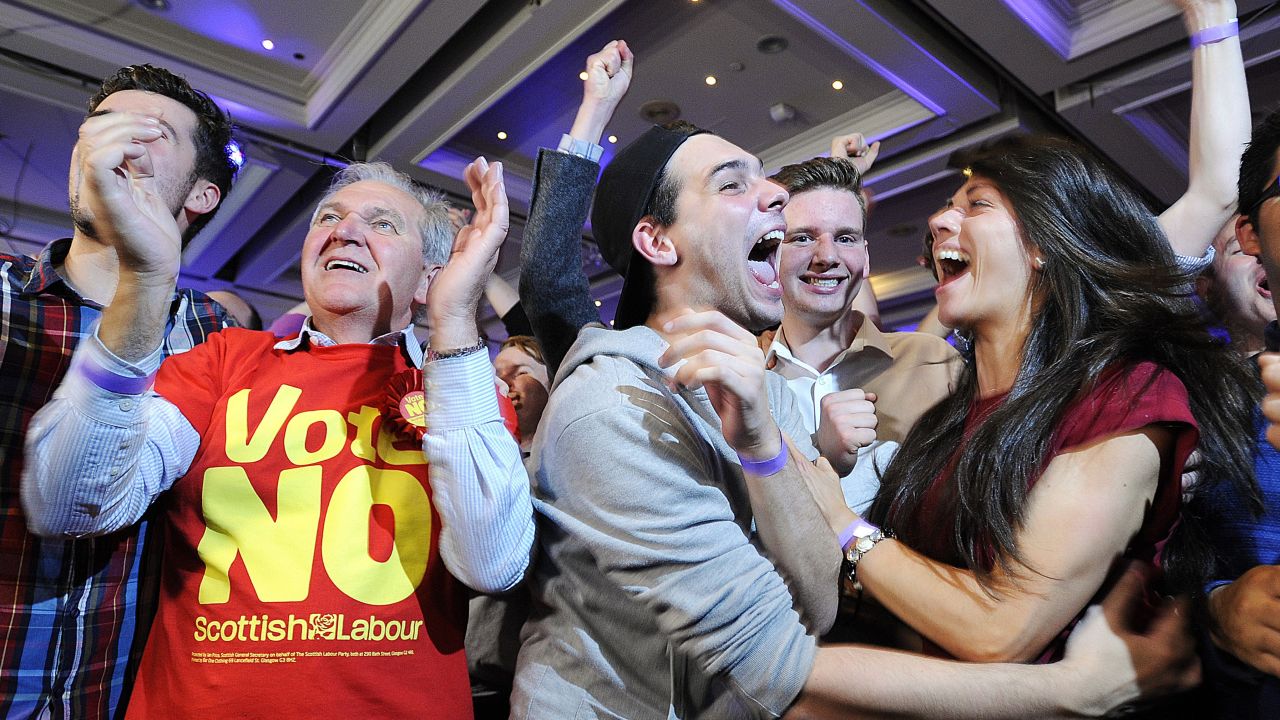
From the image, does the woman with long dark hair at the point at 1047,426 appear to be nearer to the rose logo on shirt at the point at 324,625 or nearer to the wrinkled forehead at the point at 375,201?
the rose logo on shirt at the point at 324,625

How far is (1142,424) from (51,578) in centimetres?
173

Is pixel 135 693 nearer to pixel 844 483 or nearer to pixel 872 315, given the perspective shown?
pixel 844 483

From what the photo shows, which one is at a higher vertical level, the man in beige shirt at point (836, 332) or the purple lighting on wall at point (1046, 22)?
the purple lighting on wall at point (1046, 22)

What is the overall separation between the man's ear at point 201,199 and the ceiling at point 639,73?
2659 mm

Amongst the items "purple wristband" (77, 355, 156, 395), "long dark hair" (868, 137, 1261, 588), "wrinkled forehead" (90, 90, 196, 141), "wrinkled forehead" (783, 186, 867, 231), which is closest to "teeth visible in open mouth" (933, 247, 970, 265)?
"long dark hair" (868, 137, 1261, 588)

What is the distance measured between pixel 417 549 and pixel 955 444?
0.97m

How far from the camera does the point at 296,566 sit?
4.31 feet

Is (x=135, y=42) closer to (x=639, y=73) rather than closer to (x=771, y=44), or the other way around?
(x=639, y=73)

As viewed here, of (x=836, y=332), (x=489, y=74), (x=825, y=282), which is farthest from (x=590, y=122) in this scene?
(x=489, y=74)

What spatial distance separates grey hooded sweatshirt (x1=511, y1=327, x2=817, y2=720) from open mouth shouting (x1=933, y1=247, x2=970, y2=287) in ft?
2.11

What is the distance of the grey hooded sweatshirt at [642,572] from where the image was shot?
1.11 metres

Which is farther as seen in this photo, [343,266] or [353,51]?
[353,51]

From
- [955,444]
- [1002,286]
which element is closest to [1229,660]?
[955,444]

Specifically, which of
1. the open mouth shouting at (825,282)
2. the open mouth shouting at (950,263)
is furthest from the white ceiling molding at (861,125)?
the open mouth shouting at (950,263)
